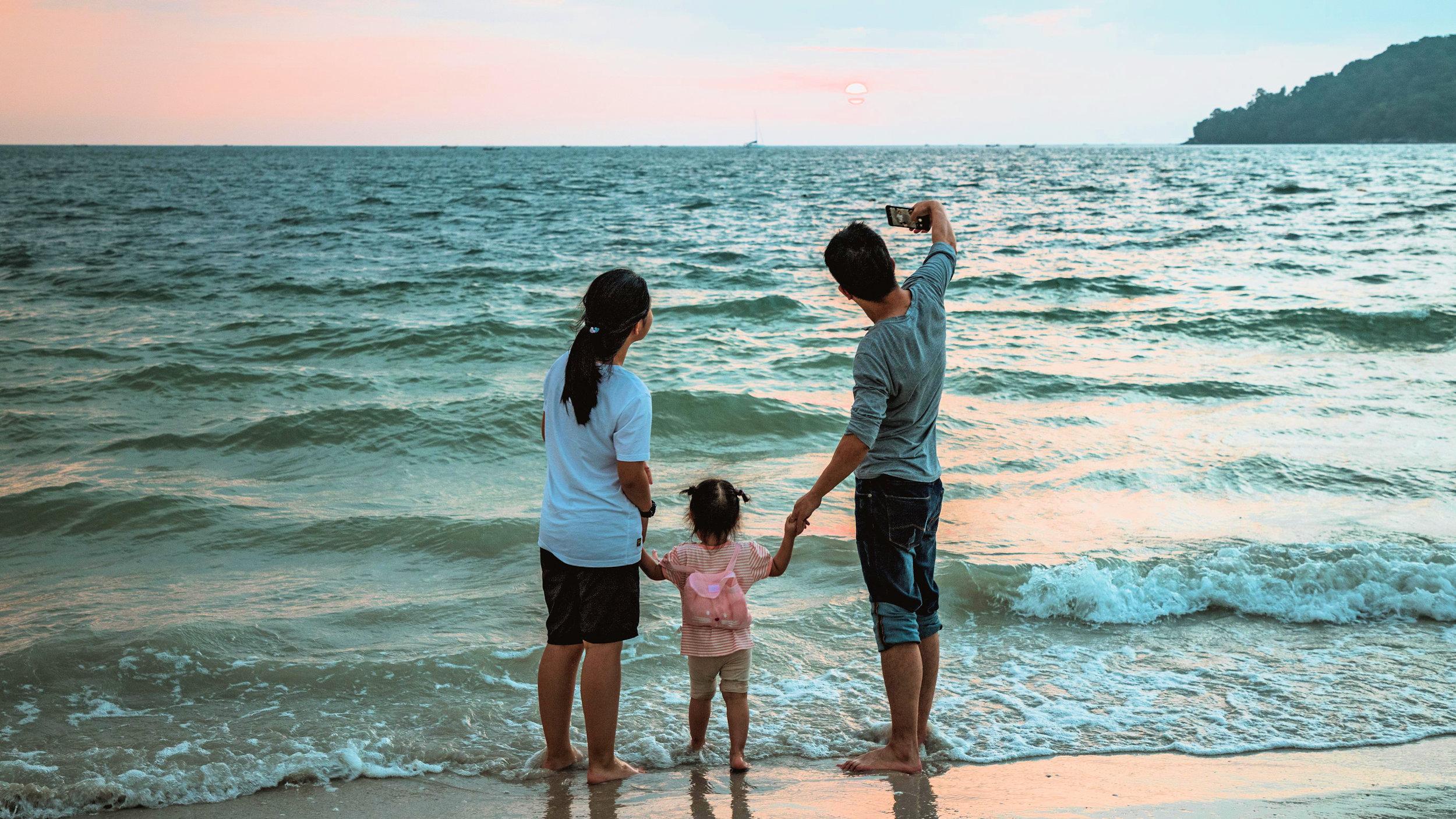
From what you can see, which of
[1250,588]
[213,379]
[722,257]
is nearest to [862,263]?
[1250,588]

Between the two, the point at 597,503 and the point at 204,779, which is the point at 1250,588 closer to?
the point at 597,503

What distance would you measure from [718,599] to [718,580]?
2.5 inches

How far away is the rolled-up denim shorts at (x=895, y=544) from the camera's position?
3180 millimetres

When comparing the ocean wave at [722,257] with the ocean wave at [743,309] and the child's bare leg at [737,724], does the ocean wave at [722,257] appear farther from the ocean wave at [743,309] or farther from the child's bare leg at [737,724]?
the child's bare leg at [737,724]

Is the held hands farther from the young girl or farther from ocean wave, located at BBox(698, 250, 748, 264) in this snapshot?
ocean wave, located at BBox(698, 250, 748, 264)

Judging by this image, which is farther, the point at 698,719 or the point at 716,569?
the point at 698,719

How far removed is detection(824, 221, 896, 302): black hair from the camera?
3012 millimetres

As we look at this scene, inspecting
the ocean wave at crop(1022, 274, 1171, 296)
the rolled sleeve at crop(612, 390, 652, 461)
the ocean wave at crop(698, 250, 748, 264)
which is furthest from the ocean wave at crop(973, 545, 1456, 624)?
the ocean wave at crop(698, 250, 748, 264)

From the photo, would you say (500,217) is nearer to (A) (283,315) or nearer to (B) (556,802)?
(A) (283,315)

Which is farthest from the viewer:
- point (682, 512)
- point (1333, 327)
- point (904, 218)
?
point (1333, 327)

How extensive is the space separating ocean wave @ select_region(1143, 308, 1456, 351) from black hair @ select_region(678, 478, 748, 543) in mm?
11108

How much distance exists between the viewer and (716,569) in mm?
3260

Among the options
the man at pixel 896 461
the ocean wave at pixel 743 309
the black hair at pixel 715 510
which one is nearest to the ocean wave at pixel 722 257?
the ocean wave at pixel 743 309

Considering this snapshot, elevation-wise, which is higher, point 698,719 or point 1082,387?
point 1082,387
